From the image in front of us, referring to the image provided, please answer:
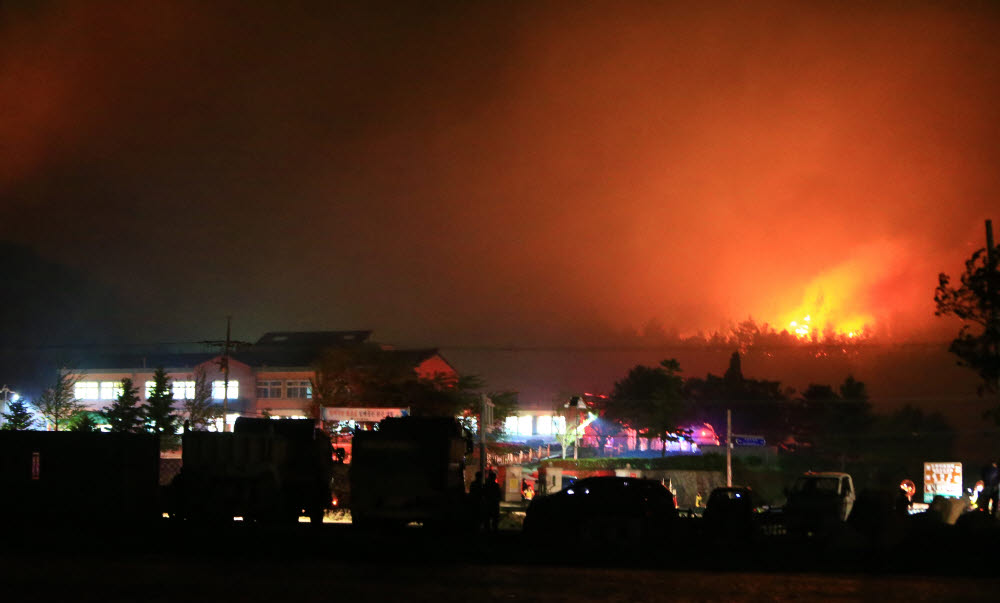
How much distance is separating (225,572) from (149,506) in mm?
10509

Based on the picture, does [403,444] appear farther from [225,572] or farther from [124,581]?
[124,581]

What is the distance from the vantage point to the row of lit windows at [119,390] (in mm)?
68625

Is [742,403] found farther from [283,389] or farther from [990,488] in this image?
[990,488]

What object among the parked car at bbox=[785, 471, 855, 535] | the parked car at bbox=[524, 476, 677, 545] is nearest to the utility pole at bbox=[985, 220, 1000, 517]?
the parked car at bbox=[785, 471, 855, 535]

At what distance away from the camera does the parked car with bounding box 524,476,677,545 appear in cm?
1738

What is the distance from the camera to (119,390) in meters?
70.2

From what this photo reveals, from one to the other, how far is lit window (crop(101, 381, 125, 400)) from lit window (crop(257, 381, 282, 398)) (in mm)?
10978

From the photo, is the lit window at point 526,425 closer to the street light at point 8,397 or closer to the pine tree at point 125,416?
the pine tree at point 125,416

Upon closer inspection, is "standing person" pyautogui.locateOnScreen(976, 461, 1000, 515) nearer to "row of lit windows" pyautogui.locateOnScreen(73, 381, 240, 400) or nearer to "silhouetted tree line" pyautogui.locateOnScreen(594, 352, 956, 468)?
"silhouetted tree line" pyautogui.locateOnScreen(594, 352, 956, 468)

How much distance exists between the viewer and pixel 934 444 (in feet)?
244

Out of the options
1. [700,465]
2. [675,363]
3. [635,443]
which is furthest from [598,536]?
[635,443]

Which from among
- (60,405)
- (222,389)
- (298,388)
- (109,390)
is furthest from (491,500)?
(109,390)

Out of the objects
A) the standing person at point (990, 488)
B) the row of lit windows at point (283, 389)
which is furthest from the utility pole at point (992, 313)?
the row of lit windows at point (283, 389)

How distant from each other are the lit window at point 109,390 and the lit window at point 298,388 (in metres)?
13.3
